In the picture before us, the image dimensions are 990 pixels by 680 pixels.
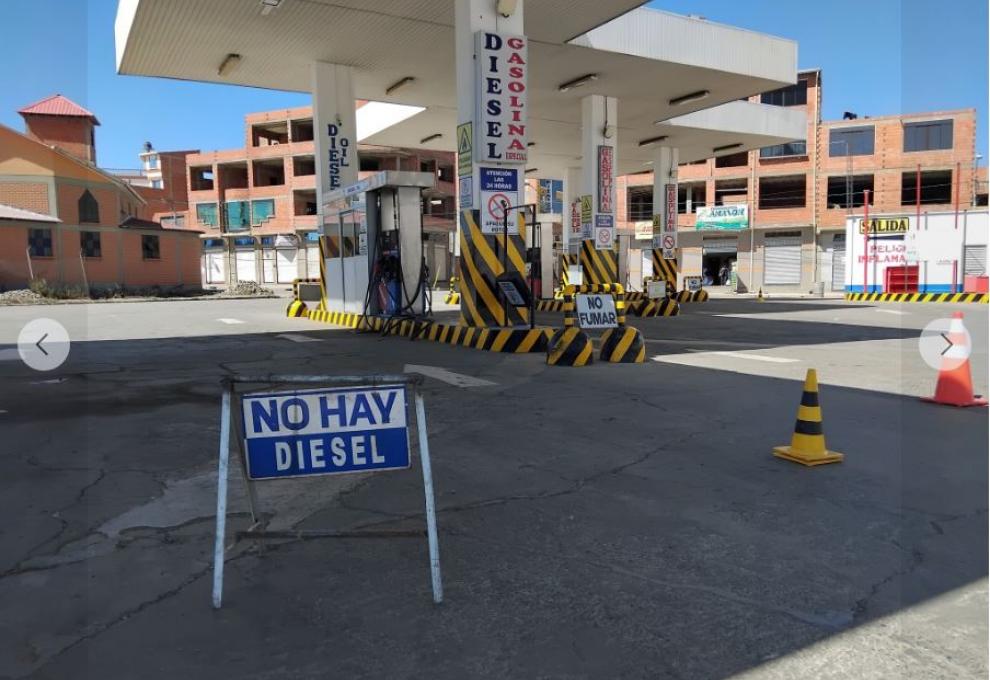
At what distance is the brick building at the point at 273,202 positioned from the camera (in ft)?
172

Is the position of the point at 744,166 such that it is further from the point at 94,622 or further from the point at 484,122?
the point at 94,622

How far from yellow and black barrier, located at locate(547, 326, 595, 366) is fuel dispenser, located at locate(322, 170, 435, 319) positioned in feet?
15.8

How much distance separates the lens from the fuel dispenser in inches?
538

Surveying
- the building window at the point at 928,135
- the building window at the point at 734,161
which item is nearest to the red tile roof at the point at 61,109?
the building window at the point at 734,161

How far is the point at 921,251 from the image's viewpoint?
29344 millimetres

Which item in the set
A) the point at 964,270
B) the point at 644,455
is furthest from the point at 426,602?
the point at 964,270

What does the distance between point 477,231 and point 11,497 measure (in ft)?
27.1

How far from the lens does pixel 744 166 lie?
4691 centimetres

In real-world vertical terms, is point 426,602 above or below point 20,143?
below

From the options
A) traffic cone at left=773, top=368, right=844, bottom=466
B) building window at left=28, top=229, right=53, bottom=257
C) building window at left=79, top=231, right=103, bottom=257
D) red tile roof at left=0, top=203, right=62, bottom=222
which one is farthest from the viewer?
building window at left=79, top=231, right=103, bottom=257

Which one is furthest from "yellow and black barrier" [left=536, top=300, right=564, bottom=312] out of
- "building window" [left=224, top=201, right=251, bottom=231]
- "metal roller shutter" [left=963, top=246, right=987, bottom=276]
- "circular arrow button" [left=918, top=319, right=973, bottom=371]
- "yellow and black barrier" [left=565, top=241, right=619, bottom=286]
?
"building window" [left=224, top=201, right=251, bottom=231]

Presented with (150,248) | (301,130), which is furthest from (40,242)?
(301,130)

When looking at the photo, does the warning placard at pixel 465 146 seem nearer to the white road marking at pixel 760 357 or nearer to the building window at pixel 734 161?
the white road marking at pixel 760 357

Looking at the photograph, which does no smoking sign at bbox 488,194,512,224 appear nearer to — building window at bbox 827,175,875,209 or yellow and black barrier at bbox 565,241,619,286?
yellow and black barrier at bbox 565,241,619,286
